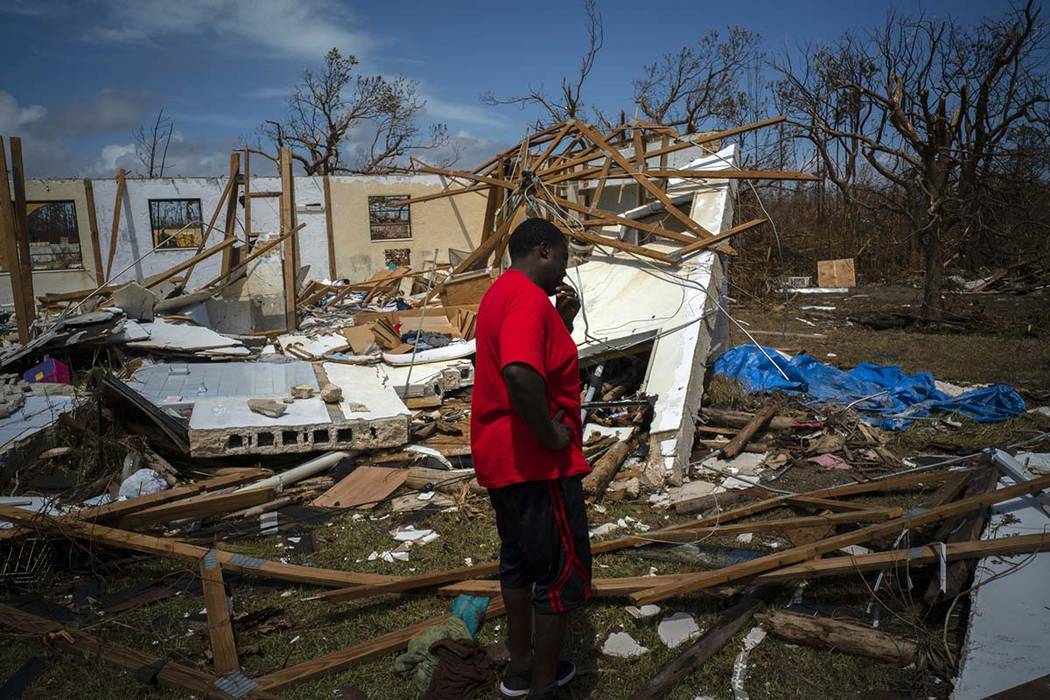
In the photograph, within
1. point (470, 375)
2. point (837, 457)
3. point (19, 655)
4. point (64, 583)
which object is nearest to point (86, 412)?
point (64, 583)

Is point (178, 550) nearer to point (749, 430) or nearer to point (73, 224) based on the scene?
point (749, 430)

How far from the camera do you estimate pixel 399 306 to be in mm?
13820

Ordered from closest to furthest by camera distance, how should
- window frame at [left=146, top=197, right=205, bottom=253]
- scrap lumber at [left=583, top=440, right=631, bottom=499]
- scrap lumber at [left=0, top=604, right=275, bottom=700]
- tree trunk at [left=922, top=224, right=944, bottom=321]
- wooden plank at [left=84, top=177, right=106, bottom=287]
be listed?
scrap lumber at [left=0, top=604, right=275, bottom=700], scrap lumber at [left=583, top=440, right=631, bottom=499], tree trunk at [left=922, top=224, right=944, bottom=321], wooden plank at [left=84, top=177, right=106, bottom=287], window frame at [left=146, top=197, right=205, bottom=253]

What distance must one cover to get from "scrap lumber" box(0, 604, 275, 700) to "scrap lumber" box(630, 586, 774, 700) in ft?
5.22

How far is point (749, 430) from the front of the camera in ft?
19.2

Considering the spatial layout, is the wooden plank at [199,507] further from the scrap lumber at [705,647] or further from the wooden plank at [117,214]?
the wooden plank at [117,214]

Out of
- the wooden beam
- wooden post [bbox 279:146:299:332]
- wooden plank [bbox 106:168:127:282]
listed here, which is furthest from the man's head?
wooden plank [bbox 106:168:127:282]

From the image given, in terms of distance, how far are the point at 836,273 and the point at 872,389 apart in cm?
1194

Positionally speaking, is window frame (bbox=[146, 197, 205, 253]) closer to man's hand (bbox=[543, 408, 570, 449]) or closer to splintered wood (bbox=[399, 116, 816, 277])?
splintered wood (bbox=[399, 116, 816, 277])

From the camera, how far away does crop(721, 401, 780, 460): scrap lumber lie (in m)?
5.60

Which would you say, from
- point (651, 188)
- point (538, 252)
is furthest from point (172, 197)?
point (538, 252)

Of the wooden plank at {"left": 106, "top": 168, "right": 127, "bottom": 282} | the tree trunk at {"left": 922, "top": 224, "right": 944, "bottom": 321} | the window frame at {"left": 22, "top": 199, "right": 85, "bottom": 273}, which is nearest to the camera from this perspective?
the tree trunk at {"left": 922, "top": 224, "right": 944, "bottom": 321}

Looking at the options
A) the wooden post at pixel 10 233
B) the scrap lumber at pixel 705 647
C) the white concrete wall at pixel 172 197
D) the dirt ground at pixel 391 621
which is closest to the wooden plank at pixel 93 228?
the white concrete wall at pixel 172 197

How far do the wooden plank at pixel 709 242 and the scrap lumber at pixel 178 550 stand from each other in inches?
190
